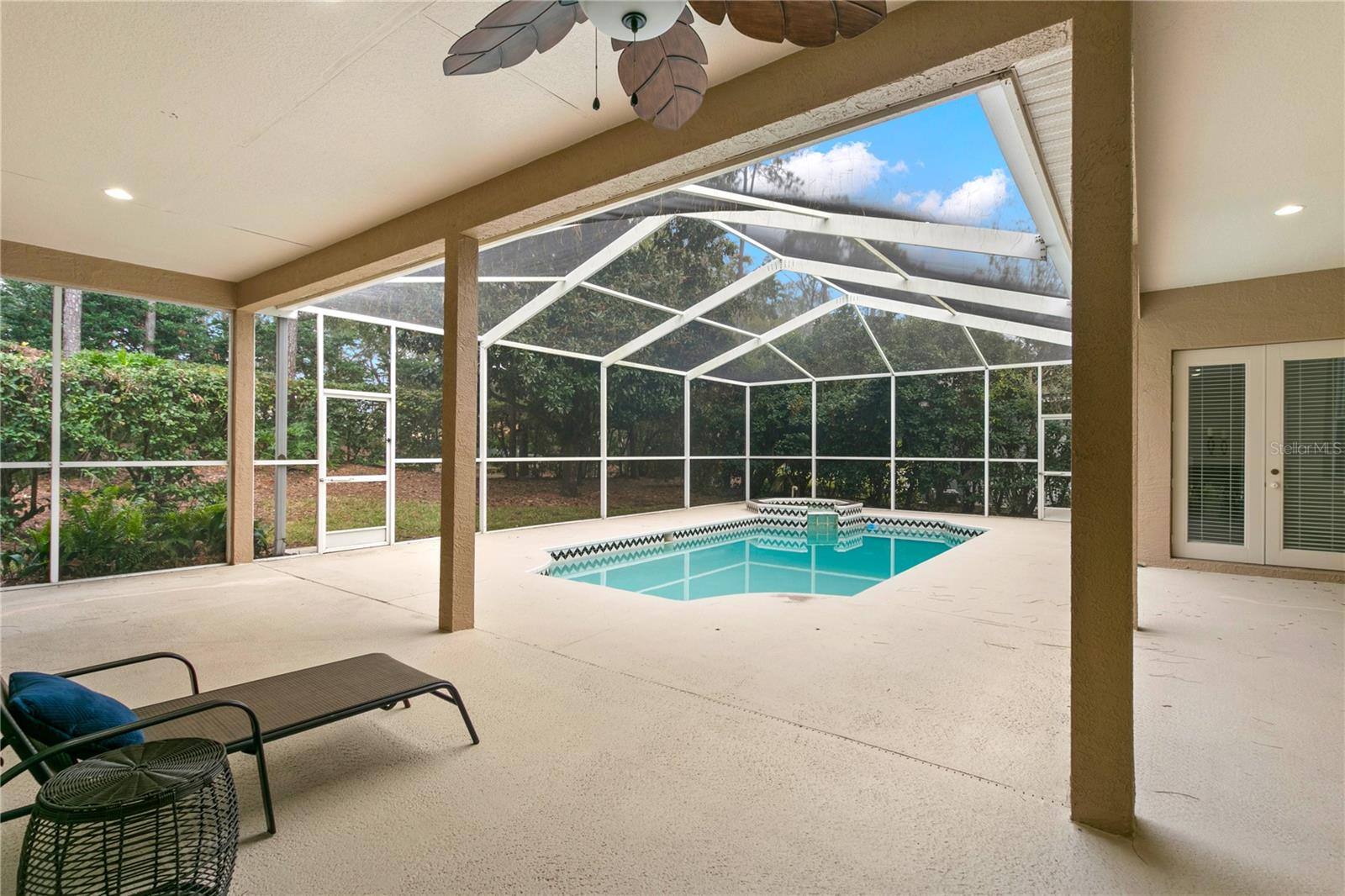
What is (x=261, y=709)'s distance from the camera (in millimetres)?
2412

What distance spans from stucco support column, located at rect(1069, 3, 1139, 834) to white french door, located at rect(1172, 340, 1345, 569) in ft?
19.8

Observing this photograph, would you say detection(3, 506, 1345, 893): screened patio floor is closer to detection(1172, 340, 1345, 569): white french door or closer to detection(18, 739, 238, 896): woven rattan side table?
detection(18, 739, 238, 896): woven rattan side table

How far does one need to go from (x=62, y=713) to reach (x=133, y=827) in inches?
24.4

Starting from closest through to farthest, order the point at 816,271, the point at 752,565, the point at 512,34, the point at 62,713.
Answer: the point at 512,34, the point at 62,713, the point at 816,271, the point at 752,565

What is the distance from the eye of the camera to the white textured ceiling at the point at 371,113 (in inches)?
103

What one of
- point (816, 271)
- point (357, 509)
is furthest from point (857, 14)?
point (357, 509)

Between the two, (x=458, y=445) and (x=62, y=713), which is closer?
(x=62, y=713)

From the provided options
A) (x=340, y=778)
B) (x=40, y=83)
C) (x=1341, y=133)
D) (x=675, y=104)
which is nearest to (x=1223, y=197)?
(x=1341, y=133)

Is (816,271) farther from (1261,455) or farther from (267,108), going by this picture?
(267,108)

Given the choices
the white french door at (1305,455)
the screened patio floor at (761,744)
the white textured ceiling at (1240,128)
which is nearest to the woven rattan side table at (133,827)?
the screened patio floor at (761,744)

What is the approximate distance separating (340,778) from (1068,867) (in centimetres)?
260

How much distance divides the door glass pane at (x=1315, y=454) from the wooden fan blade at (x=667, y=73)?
24.1ft

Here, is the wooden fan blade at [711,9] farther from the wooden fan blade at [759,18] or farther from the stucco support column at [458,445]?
the stucco support column at [458,445]

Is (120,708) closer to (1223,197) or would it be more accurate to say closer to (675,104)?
(675,104)
